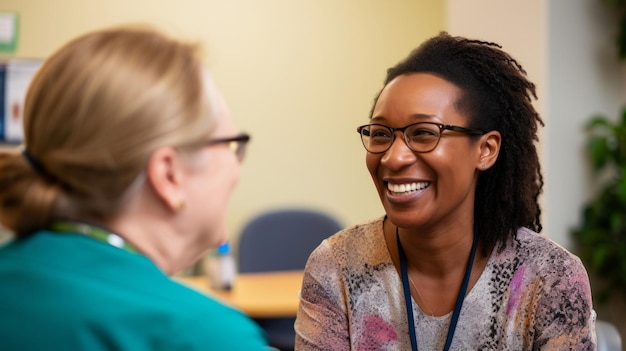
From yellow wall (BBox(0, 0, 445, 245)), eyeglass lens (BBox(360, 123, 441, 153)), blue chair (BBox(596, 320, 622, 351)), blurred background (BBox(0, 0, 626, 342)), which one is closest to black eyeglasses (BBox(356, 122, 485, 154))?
eyeglass lens (BBox(360, 123, 441, 153))

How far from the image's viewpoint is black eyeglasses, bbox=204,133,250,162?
1.10m

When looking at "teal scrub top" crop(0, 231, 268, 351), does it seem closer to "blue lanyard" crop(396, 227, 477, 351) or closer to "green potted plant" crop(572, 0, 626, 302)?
"blue lanyard" crop(396, 227, 477, 351)

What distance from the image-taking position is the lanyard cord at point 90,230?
101 centimetres

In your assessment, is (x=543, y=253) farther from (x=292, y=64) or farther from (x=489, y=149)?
(x=292, y=64)

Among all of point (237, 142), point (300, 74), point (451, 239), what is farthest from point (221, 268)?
point (237, 142)

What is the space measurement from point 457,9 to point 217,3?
5.21 ft

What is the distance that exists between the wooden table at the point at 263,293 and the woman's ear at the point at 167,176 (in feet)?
7.30

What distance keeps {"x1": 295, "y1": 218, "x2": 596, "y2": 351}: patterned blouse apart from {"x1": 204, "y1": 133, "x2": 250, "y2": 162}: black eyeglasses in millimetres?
747

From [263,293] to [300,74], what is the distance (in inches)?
61.1

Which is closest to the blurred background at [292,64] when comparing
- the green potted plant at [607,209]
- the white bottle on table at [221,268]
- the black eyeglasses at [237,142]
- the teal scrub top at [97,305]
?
the white bottle on table at [221,268]

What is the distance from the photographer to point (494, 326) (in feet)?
5.80

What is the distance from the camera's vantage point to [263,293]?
12.6 feet

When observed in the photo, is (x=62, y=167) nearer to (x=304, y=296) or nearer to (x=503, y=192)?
(x=304, y=296)

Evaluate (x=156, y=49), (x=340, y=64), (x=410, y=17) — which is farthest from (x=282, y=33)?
(x=156, y=49)
